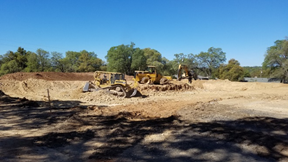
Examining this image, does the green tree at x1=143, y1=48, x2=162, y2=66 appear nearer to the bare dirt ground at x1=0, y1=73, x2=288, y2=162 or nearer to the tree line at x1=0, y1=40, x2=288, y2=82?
the tree line at x1=0, y1=40, x2=288, y2=82

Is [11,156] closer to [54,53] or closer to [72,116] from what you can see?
[72,116]

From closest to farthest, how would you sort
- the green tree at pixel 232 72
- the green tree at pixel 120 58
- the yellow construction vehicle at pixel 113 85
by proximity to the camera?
the yellow construction vehicle at pixel 113 85 < the green tree at pixel 120 58 < the green tree at pixel 232 72

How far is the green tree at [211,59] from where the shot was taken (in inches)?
2192

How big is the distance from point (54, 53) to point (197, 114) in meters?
56.0

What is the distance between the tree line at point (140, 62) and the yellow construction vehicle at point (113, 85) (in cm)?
1966

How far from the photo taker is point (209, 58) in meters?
56.3

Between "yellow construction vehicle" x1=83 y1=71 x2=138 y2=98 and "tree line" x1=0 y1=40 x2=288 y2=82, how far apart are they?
64.5ft

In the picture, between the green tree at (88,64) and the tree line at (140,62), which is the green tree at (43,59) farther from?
the green tree at (88,64)

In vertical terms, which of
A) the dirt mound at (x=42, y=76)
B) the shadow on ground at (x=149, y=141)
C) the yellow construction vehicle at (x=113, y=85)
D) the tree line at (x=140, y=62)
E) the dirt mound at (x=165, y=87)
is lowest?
the shadow on ground at (x=149, y=141)

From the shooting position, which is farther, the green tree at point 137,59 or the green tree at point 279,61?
the green tree at point 137,59

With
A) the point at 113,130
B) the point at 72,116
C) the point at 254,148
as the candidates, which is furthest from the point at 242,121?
the point at 72,116

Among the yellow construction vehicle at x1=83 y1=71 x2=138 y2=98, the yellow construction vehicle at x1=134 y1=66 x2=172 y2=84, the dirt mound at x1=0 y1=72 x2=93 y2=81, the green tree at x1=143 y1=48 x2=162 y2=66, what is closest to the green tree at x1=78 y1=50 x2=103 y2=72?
the green tree at x1=143 y1=48 x2=162 y2=66

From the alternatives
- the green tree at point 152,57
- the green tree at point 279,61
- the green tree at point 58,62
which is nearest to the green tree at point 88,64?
the green tree at point 58,62

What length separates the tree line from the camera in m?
36.0
